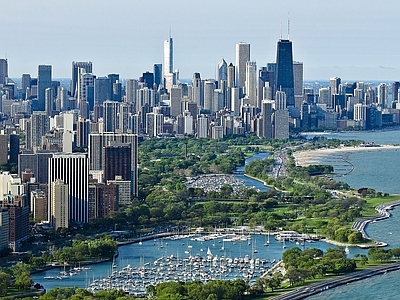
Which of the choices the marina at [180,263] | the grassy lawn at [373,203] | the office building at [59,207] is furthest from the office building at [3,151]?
the marina at [180,263]

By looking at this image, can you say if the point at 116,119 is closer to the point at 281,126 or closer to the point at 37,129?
A: the point at 37,129

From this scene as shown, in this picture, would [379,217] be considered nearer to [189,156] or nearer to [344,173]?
[344,173]

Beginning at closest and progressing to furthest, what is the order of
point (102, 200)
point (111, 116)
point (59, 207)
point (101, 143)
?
point (59, 207) → point (102, 200) → point (101, 143) → point (111, 116)

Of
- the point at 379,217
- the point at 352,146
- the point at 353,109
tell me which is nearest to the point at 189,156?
the point at 352,146

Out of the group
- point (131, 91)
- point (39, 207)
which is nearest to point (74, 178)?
point (39, 207)

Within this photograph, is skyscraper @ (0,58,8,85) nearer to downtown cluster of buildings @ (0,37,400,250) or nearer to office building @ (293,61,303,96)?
downtown cluster of buildings @ (0,37,400,250)

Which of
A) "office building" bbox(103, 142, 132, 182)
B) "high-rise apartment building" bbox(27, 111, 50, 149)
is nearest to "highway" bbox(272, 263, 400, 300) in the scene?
"office building" bbox(103, 142, 132, 182)
